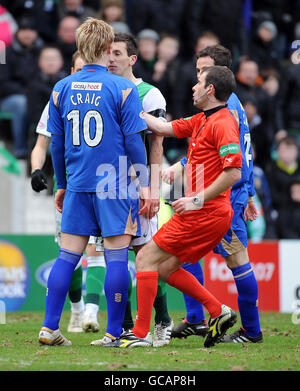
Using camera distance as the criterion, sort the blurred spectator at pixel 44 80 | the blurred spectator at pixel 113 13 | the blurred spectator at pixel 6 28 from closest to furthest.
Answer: the blurred spectator at pixel 44 80
the blurred spectator at pixel 6 28
the blurred spectator at pixel 113 13

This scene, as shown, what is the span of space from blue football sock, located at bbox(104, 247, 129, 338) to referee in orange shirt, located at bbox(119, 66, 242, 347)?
0.34ft

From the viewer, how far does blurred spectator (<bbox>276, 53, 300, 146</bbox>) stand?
14.1m

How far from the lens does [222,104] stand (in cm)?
603

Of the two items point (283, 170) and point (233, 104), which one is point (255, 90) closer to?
point (283, 170)

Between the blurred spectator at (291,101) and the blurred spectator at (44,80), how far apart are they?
4.18m

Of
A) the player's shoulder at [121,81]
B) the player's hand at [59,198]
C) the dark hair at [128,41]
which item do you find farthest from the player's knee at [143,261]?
the dark hair at [128,41]

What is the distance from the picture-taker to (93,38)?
5914 millimetres

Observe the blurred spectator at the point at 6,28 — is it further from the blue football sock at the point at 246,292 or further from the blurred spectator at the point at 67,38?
the blue football sock at the point at 246,292

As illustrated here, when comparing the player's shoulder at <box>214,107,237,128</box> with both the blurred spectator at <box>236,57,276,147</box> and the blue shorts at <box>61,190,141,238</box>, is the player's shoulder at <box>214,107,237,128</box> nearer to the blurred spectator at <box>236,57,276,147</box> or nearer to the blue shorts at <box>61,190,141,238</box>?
the blue shorts at <box>61,190,141,238</box>

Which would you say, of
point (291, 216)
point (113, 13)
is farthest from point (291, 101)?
point (113, 13)

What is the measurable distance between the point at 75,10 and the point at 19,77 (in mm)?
1507

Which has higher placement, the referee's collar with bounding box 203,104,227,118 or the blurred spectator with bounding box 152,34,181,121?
the blurred spectator with bounding box 152,34,181,121

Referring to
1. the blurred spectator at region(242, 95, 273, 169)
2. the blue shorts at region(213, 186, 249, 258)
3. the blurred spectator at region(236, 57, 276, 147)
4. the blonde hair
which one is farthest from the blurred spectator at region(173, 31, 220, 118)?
the blonde hair

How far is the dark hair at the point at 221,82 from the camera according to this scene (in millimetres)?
5980
